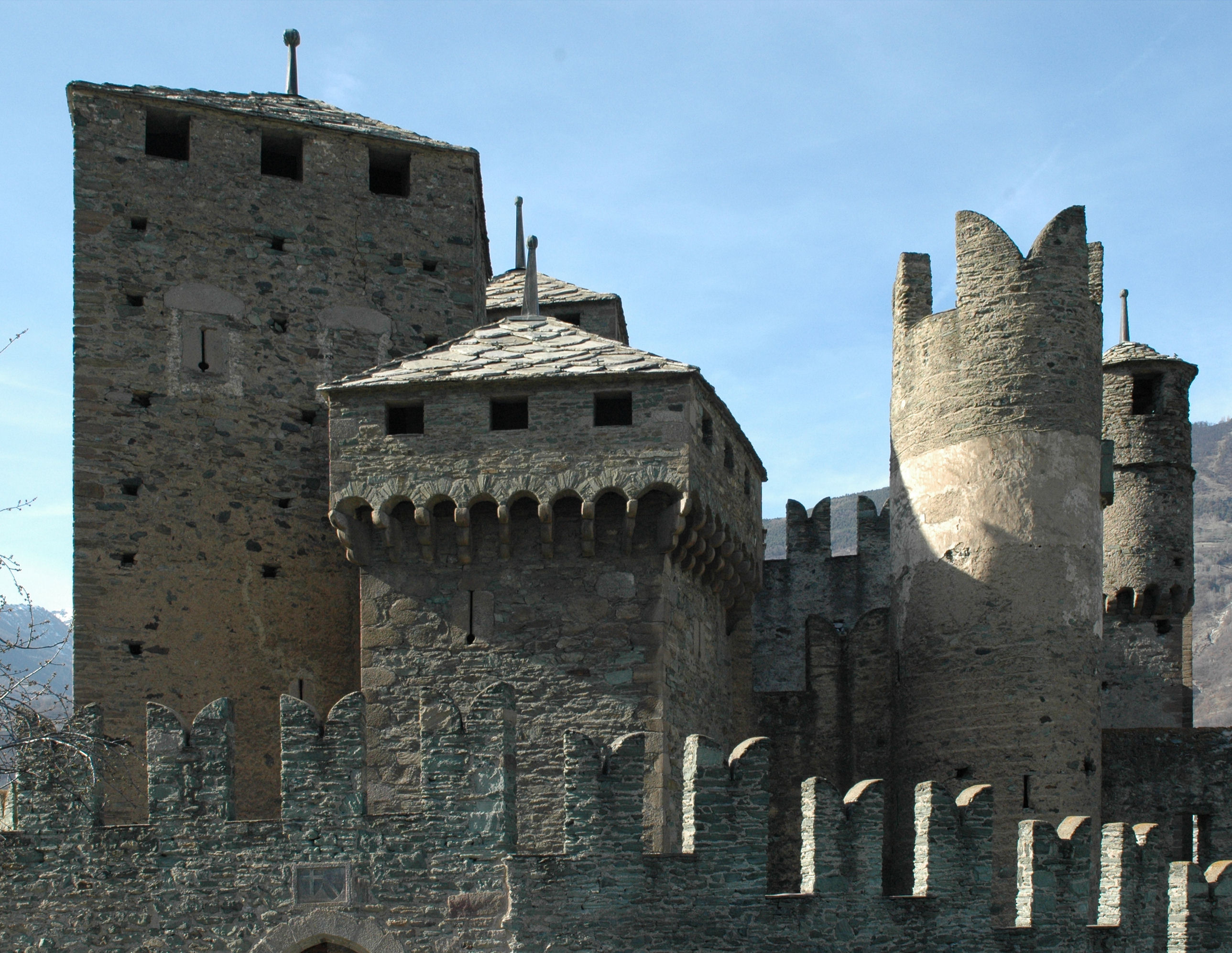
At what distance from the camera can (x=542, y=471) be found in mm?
19453

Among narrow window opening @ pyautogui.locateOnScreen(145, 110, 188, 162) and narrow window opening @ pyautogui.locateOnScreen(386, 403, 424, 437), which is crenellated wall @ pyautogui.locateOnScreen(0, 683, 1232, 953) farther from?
narrow window opening @ pyautogui.locateOnScreen(145, 110, 188, 162)

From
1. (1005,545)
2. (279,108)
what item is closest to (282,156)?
(279,108)

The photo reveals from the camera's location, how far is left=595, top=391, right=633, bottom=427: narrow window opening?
20.0 m

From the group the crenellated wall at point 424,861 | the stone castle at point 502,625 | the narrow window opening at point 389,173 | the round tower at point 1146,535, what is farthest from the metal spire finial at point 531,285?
the round tower at point 1146,535

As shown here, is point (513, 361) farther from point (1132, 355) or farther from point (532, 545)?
point (1132, 355)

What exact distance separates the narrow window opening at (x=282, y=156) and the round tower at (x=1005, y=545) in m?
8.21

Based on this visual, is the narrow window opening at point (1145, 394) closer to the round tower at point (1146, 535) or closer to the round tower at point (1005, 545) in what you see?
the round tower at point (1146, 535)

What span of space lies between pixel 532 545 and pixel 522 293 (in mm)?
7768

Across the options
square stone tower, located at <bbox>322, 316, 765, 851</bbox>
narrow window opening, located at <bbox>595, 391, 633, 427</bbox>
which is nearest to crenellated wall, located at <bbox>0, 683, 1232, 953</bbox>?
square stone tower, located at <bbox>322, 316, 765, 851</bbox>

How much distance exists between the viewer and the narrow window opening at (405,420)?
20.5 meters

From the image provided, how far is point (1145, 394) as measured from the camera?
30.8 m

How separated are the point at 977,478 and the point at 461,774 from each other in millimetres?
8912

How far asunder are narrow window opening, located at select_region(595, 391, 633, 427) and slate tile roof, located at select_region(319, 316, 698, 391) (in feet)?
1.26

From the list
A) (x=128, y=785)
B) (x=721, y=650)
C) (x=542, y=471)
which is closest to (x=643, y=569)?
(x=542, y=471)
